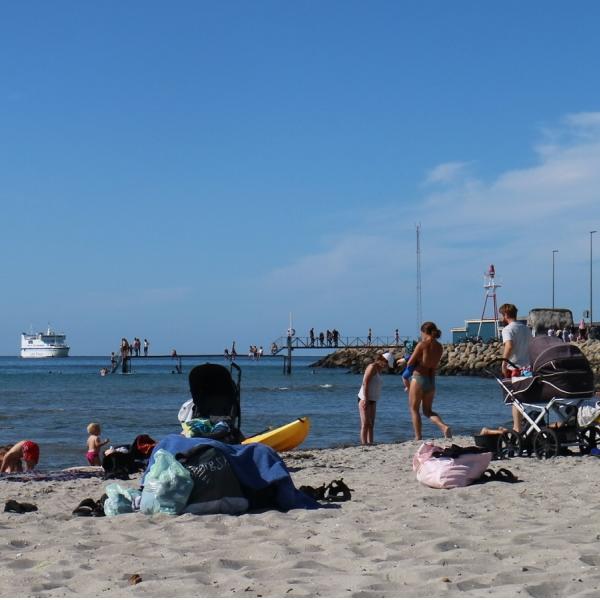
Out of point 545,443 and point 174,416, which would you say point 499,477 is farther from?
point 174,416

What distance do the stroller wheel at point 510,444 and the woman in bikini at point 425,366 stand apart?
167 cm

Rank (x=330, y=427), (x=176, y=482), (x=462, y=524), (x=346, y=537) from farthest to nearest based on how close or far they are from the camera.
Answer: (x=330, y=427) < (x=176, y=482) < (x=462, y=524) < (x=346, y=537)

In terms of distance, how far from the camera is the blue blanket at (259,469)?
6.62 meters

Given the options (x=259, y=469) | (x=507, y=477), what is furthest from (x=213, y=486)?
(x=507, y=477)

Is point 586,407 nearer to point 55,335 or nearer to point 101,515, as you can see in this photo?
point 101,515

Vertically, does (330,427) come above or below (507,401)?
below

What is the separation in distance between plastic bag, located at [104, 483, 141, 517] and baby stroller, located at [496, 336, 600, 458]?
14.2 feet

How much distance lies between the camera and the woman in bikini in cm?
1143

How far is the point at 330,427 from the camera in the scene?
19453 millimetres

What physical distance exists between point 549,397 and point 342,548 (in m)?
4.78

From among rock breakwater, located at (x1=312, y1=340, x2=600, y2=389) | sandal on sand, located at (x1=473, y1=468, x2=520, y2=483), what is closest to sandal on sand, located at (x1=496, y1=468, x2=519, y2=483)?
sandal on sand, located at (x1=473, y1=468, x2=520, y2=483)

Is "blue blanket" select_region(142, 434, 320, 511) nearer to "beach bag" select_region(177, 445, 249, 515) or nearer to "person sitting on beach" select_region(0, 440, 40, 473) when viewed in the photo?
"beach bag" select_region(177, 445, 249, 515)

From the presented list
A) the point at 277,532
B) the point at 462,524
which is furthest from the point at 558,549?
the point at 277,532

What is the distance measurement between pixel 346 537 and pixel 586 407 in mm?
4632
